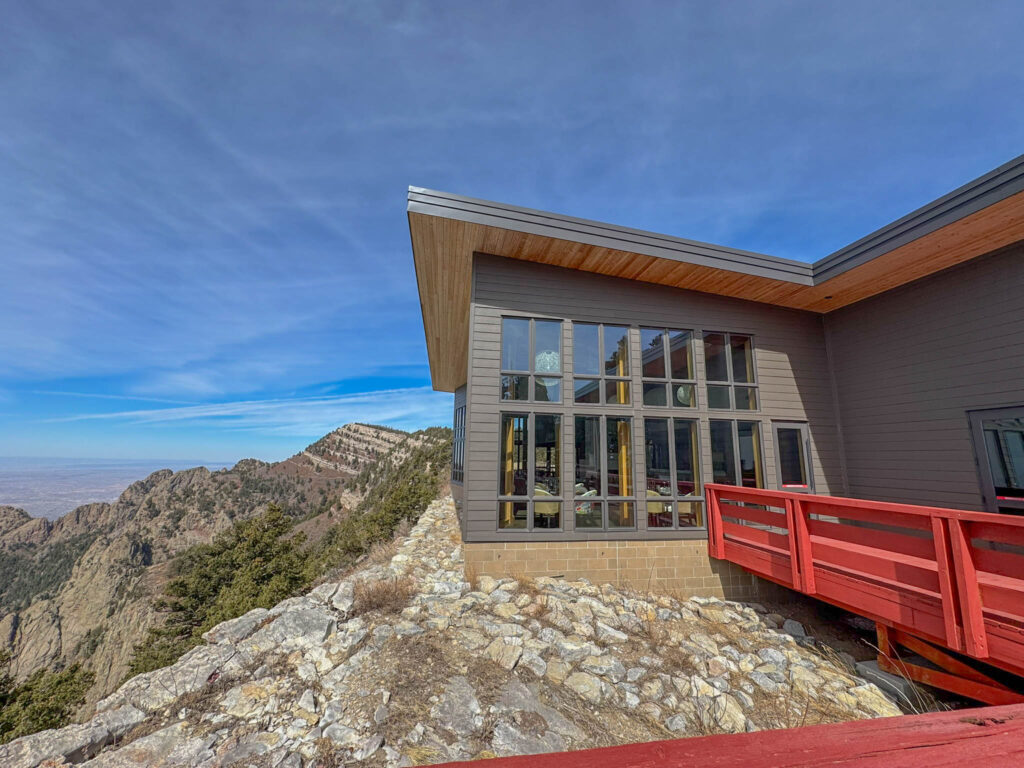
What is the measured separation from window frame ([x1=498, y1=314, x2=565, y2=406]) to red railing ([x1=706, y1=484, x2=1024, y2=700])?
11.2 ft

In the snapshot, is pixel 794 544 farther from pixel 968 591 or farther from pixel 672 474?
pixel 672 474

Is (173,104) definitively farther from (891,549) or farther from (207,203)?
(891,549)

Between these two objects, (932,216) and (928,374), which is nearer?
(932,216)

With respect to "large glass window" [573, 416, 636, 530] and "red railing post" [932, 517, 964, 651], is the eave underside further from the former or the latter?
"red railing post" [932, 517, 964, 651]

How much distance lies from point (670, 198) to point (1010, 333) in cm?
809

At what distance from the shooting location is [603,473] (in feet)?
23.5

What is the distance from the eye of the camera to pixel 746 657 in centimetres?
514

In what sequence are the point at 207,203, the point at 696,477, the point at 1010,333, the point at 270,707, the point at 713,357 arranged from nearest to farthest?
the point at 270,707 → the point at 1010,333 → the point at 696,477 → the point at 713,357 → the point at 207,203

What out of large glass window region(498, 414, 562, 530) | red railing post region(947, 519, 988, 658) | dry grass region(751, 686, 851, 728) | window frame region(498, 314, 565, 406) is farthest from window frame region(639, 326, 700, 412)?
dry grass region(751, 686, 851, 728)

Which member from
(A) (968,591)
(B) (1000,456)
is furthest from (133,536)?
(B) (1000,456)

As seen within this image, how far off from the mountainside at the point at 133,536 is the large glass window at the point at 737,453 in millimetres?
30896

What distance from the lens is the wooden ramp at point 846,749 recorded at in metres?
0.67

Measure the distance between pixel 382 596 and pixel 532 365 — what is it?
4098 millimetres

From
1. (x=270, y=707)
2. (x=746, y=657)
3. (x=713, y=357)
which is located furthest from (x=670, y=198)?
(x=270, y=707)
